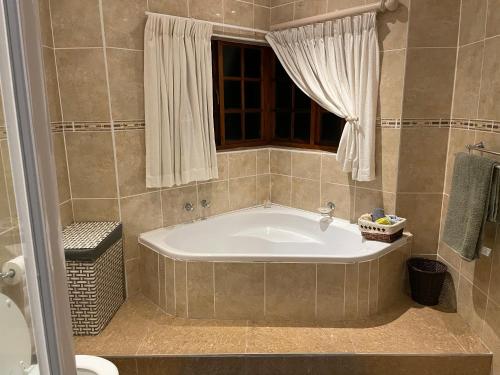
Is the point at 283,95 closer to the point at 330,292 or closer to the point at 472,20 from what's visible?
the point at 472,20

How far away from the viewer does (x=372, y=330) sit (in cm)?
234

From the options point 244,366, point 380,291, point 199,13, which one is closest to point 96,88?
point 199,13

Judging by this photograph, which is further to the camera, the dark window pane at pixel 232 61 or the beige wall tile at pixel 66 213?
the dark window pane at pixel 232 61

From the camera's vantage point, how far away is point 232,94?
11.0 ft

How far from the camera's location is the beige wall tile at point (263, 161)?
3.53m

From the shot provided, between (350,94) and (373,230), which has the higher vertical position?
(350,94)

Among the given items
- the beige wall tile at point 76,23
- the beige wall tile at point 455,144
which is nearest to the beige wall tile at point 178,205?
the beige wall tile at point 76,23

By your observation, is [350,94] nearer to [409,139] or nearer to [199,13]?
[409,139]

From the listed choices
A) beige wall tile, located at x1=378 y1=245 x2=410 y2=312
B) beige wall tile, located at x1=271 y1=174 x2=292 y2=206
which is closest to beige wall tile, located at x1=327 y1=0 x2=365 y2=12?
beige wall tile, located at x1=271 y1=174 x2=292 y2=206

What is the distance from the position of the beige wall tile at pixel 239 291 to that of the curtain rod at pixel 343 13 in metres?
1.91

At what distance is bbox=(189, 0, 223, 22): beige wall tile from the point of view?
111 inches

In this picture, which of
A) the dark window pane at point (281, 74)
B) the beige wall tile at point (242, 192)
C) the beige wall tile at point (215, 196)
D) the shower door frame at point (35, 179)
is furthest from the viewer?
the dark window pane at point (281, 74)

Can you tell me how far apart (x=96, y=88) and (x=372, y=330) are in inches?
94.4

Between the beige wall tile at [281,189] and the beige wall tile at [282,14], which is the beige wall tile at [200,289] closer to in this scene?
the beige wall tile at [281,189]
